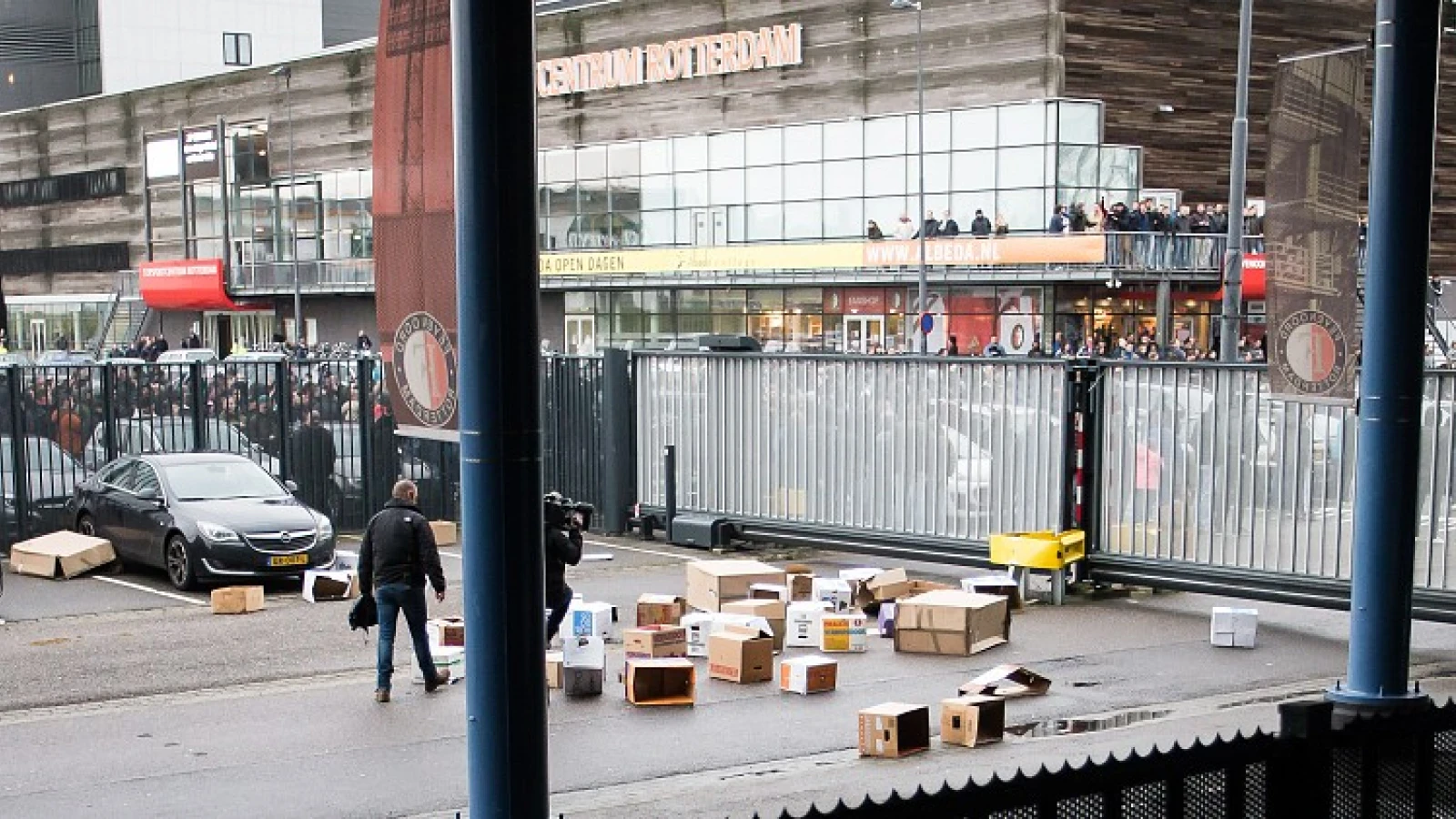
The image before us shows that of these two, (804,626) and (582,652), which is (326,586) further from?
(582,652)

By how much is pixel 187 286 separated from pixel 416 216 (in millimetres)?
72745

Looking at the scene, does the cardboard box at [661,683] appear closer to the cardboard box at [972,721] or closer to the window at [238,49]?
the cardboard box at [972,721]

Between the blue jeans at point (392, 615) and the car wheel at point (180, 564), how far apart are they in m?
6.13

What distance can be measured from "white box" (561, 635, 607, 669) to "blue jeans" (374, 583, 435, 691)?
1.07m

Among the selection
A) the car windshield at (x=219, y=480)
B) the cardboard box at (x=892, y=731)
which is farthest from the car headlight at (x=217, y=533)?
the cardboard box at (x=892, y=731)

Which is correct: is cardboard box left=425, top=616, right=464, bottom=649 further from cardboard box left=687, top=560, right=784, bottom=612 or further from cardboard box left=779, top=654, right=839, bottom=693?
cardboard box left=687, top=560, right=784, bottom=612

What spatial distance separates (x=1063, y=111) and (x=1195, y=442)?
1320 inches

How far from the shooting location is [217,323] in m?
77.4

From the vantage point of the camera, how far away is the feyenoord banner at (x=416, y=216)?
17.9ft

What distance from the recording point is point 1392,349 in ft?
29.8

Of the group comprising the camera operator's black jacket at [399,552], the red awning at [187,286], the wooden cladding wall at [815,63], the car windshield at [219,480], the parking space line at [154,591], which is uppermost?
the wooden cladding wall at [815,63]

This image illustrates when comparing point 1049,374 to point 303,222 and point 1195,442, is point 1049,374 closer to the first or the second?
point 1195,442

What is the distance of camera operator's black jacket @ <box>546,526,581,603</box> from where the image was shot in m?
13.8

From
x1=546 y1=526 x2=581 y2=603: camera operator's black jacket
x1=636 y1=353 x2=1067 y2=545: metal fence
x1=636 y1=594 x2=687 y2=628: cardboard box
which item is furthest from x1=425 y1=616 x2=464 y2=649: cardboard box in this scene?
x1=636 y1=353 x2=1067 y2=545: metal fence
